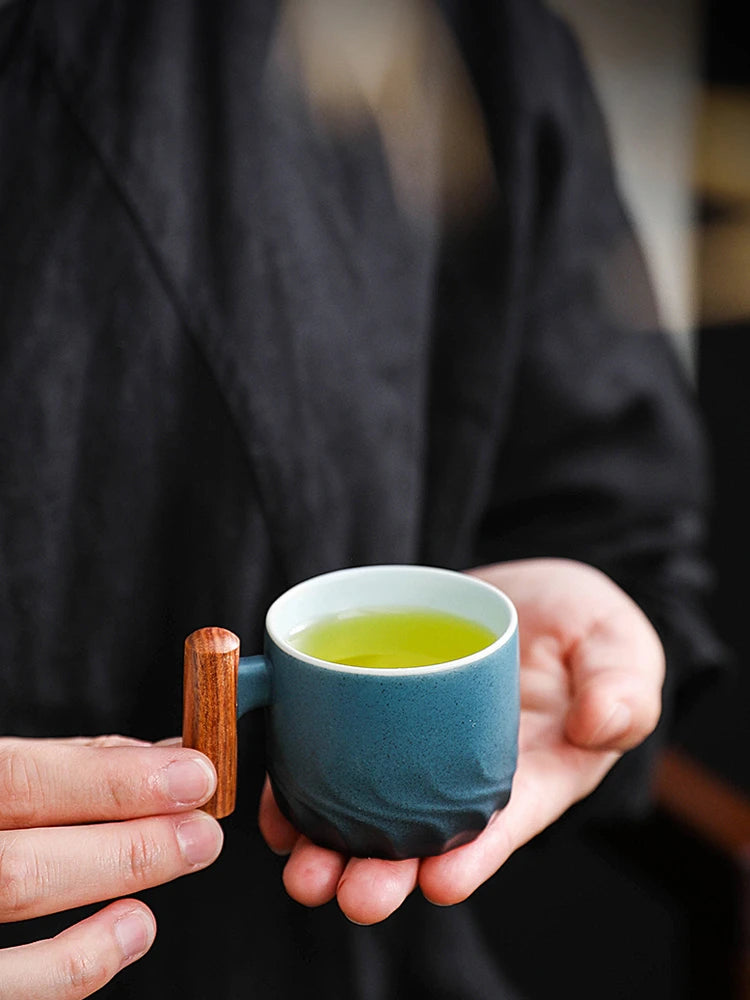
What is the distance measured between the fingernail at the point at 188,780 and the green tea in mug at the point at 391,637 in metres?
0.10

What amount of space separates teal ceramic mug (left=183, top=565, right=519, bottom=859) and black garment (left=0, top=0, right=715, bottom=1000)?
20 cm

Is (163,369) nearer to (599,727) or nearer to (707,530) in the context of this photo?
(599,727)

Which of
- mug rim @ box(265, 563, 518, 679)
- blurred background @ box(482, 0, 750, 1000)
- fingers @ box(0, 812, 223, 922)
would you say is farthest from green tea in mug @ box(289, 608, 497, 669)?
blurred background @ box(482, 0, 750, 1000)

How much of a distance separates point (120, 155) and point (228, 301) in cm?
12

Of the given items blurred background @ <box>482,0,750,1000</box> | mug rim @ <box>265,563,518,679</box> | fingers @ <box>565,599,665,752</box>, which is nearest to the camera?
A: mug rim @ <box>265,563,518,679</box>

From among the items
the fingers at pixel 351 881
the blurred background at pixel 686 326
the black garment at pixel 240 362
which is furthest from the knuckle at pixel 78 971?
the blurred background at pixel 686 326

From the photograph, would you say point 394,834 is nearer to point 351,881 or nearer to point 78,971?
point 351,881

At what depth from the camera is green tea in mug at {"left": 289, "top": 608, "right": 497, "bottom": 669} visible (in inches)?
22.8

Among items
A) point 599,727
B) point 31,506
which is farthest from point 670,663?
point 31,506

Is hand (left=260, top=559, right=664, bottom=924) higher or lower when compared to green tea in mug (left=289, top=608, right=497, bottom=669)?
lower

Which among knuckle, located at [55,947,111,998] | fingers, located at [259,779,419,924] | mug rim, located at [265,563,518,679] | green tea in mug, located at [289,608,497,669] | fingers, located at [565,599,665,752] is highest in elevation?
mug rim, located at [265,563,518,679]

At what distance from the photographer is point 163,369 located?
2.26ft

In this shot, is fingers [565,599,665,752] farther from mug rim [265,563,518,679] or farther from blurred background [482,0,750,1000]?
blurred background [482,0,750,1000]

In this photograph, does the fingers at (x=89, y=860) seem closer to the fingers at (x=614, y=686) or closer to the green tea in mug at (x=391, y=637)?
the green tea in mug at (x=391, y=637)
